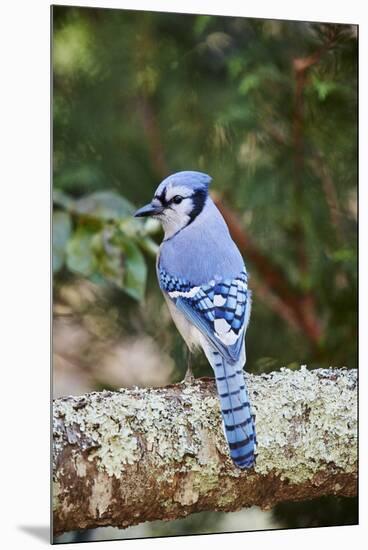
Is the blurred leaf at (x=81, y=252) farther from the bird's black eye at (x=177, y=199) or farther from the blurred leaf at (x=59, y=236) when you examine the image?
the bird's black eye at (x=177, y=199)

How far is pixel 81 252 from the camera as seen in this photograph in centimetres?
385

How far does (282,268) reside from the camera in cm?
423

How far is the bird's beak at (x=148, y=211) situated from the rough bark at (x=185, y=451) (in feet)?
2.01

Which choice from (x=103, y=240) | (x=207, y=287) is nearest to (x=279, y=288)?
(x=207, y=287)

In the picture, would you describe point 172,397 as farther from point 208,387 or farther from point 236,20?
point 236,20

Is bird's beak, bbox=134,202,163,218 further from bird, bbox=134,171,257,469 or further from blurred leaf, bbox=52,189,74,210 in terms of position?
blurred leaf, bbox=52,189,74,210

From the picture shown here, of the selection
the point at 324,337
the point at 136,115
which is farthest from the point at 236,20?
the point at 324,337

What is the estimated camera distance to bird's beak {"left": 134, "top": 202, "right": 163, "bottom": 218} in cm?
395

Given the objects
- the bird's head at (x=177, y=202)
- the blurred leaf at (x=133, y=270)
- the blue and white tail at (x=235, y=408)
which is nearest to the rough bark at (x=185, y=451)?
the blue and white tail at (x=235, y=408)

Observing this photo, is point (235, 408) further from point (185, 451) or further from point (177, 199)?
point (177, 199)

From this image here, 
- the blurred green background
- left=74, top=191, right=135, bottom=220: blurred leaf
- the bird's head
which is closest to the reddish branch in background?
the blurred green background

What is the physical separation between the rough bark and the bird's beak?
0.61 m

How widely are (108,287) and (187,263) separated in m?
0.29

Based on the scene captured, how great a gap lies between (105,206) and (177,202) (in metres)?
0.26
